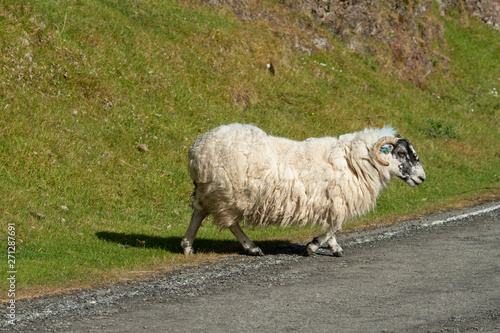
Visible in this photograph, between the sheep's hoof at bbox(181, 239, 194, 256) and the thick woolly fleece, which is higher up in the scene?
the thick woolly fleece

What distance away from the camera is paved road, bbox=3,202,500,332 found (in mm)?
6078

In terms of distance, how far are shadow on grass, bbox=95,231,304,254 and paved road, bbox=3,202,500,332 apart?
0.25 m

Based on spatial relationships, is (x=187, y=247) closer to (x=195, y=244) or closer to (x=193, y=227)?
(x=193, y=227)

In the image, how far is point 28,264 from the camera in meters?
8.52

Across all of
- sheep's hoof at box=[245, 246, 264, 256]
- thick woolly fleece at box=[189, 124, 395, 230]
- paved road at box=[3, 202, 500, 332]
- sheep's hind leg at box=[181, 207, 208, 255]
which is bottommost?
paved road at box=[3, 202, 500, 332]

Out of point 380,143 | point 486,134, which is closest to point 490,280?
point 380,143

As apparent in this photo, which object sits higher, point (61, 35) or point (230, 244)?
point (61, 35)

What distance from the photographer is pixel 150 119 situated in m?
15.0

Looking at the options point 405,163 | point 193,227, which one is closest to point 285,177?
point 193,227

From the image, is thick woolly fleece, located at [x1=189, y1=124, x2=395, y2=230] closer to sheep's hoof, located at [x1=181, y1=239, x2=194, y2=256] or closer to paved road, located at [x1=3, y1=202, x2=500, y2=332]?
sheep's hoof, located at [x1=181, y1=239, x2=194, y2=256]

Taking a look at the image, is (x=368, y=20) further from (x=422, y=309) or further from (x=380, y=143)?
(x=422, y=309)

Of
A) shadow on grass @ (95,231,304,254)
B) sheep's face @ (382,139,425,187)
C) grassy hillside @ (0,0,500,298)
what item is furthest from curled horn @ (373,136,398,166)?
grassy hillside @ (0,0,500,298)

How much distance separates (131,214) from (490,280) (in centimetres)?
673

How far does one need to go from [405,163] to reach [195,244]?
376cm
